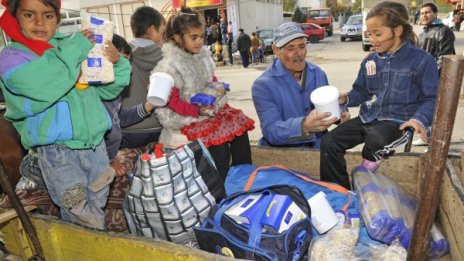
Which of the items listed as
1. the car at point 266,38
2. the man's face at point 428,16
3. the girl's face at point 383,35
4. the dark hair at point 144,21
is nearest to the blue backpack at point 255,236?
the girl's face at point 383,35

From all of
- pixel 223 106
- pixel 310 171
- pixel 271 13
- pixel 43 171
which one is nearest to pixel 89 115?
pixel 43 171

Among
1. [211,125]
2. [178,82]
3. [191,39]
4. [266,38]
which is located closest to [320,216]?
[211,125]

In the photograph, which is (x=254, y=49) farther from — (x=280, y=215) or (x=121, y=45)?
(x=280, y=215)

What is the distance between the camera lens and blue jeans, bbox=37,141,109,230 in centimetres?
223

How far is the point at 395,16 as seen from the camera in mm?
2709

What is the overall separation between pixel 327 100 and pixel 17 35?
6.09 ft

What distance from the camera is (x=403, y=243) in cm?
205

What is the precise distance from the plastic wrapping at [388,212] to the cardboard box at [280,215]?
0.43 m

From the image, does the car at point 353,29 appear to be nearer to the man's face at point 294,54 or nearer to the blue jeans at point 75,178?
the man's face at point 294,54

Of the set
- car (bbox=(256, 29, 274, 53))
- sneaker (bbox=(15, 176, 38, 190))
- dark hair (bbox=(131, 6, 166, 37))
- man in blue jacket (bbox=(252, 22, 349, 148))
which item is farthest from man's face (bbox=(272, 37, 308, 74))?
car (bbox=(256, 29, 274, 53))

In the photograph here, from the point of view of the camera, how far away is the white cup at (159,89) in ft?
8.18

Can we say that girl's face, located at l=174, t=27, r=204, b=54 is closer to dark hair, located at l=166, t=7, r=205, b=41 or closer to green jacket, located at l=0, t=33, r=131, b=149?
dark hair, located at l=166, t=7, r=205, b=41

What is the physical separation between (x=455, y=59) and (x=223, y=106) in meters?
1.94

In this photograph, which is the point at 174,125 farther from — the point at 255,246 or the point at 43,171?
the point at 255,246
